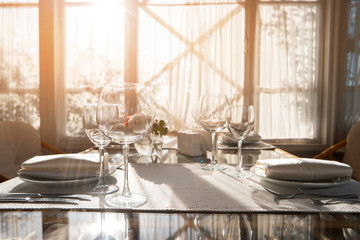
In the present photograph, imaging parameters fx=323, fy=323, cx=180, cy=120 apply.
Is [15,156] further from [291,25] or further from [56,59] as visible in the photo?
[291,25]

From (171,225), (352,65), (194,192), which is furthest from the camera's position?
(352,65)

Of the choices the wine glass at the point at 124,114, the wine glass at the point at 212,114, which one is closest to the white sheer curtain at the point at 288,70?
the wine glass at the point at 212,114

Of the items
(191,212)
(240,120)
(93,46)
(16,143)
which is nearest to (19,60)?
(93,46)

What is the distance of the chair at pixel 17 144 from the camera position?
202cm

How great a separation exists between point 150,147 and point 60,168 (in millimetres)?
486

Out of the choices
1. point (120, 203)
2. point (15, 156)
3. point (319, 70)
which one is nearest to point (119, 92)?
point (120, 203)

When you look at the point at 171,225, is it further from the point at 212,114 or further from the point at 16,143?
the point at 16,143

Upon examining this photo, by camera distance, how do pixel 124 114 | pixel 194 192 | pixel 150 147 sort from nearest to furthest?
pixel 124 114 → pixel 194 192 → pixel 150 147

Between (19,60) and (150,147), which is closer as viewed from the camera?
(150,147)

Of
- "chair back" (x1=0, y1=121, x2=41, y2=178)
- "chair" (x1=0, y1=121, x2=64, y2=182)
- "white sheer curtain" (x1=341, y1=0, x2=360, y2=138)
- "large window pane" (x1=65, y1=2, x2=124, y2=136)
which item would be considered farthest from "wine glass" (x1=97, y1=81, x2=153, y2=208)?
"white sheer curtain" (x1=341, y1=0, x2=360, y2=138)

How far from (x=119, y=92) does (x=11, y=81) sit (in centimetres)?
327

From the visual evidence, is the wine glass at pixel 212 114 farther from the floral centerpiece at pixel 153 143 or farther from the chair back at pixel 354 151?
the chair back at pixel 354 151

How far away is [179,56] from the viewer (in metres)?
3.40

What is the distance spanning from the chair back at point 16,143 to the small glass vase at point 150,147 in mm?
1155
